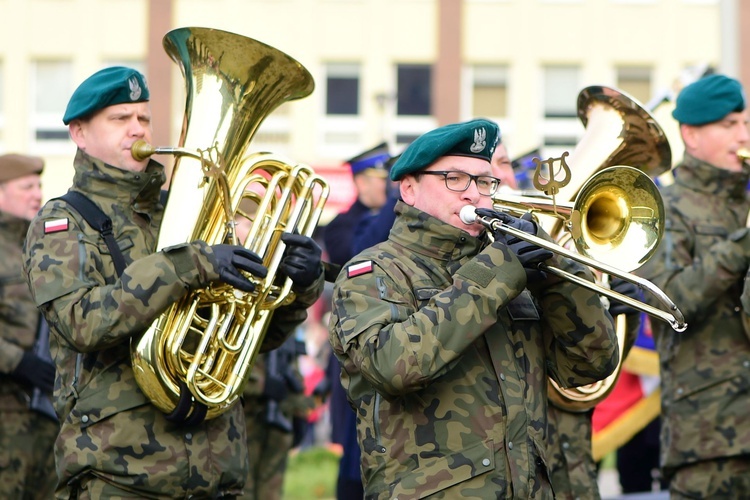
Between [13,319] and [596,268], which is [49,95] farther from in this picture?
[596,268]

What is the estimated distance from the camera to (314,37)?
2775 cm

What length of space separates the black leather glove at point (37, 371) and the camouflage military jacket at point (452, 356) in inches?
111

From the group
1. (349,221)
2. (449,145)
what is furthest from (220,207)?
(349,221)

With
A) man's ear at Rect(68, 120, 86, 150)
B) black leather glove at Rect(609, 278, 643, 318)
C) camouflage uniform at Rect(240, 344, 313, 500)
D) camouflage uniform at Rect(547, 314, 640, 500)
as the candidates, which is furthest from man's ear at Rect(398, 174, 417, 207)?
camouflage uniform at Rect(240, 344, 313, 500)

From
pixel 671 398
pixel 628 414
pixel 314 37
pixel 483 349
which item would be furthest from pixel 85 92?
pixel 314 37

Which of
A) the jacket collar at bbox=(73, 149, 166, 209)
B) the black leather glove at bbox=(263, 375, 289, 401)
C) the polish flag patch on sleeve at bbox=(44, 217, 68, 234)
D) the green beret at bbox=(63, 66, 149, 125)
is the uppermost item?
the green beret at bbox=(63, 66, 149, 125)

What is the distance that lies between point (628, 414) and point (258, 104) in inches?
192

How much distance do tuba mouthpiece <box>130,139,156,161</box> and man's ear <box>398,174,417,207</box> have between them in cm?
116

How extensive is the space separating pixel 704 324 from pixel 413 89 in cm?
2232

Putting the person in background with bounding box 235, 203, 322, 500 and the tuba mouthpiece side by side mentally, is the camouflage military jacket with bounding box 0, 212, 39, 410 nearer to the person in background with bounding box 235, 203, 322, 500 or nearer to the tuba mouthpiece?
the person in background with bounding box 235, 203, 322, 500

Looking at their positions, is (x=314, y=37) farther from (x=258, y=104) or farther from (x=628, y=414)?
(x=258, y=104)

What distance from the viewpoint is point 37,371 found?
6.85m

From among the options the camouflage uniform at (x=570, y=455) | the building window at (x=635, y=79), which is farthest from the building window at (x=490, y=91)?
the camouflage uniform at (x=570, y=455)

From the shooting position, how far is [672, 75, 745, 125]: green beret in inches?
253
